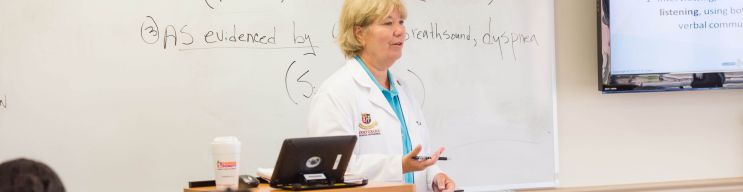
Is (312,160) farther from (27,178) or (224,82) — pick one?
(224,82)

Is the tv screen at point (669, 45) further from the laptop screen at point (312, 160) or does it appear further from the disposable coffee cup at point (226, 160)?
the disposable coffee cup at point (226, 160)

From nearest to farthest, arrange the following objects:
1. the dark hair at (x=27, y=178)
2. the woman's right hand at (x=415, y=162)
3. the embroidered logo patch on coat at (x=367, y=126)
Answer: the dark hair at (x=27, y=178)
the woman's right hand at (x=415, y=162)
the embroidered logo patch on coat at (x=367, y=126)

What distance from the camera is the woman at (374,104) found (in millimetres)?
2779

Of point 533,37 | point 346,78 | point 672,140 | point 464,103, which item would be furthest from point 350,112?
point 672,140

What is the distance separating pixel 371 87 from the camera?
9.75ft

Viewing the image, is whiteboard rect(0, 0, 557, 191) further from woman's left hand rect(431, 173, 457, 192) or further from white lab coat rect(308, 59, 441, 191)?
woman's left hand rect(431, 173, 457, 192)

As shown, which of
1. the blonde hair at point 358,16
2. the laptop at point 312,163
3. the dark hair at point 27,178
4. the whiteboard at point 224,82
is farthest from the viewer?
the whiteboard at point 224,82

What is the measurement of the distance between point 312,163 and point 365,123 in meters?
0.47

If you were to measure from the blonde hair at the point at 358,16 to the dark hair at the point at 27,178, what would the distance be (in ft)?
5.15

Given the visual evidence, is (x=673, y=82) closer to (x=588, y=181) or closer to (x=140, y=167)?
(x=588, y=181)

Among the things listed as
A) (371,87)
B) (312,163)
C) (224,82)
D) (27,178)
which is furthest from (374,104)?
(27,178)

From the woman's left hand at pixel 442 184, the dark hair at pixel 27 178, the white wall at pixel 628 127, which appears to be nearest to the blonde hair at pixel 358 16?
the woman's left hand at pixel 442 184

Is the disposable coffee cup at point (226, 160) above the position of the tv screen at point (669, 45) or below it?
below

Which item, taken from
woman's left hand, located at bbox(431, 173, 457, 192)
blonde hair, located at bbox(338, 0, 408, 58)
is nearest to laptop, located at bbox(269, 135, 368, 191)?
woman's left hand, located at bbox(431, 173, 457, 192)
